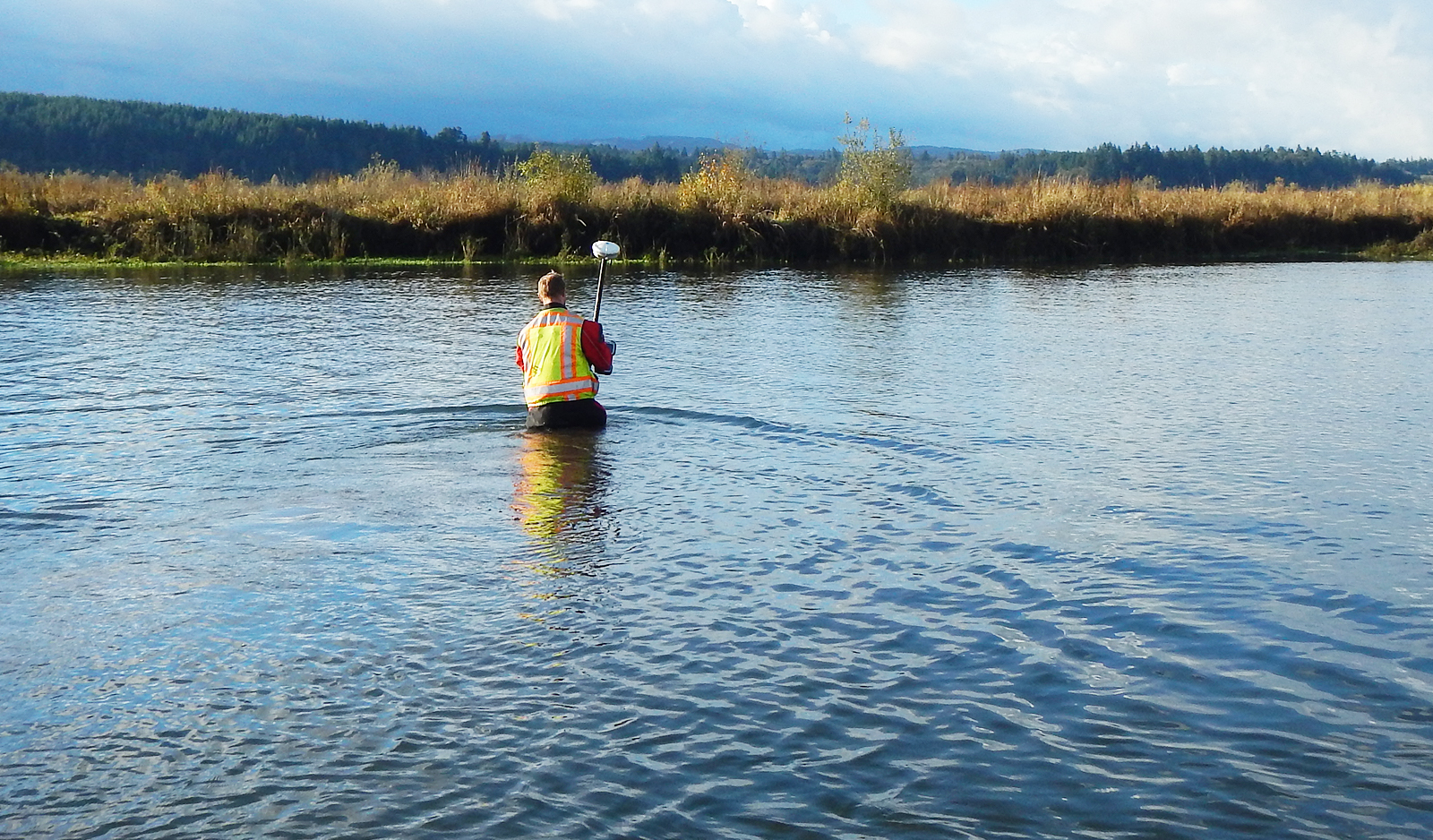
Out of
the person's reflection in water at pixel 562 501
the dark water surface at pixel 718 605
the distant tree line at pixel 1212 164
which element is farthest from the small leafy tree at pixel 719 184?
the distant tree line at pixel 1212 164

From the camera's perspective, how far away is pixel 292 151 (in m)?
138

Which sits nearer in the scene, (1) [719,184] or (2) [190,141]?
(1) [719,184]

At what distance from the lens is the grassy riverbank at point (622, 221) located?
36.2 metres

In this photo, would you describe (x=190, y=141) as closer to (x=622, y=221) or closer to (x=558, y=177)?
(x=558, y=177)

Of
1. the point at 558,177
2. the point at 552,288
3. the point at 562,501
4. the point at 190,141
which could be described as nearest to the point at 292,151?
the point at 190,141

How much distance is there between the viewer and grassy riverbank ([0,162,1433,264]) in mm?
36188

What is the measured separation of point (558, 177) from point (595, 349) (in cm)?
2646

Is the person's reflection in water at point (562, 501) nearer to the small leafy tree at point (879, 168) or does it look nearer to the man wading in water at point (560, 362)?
the man wading in water at point (560, 362)

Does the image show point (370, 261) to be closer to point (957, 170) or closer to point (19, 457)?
point (19, 457)

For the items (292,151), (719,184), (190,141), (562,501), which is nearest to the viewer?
(562,501)

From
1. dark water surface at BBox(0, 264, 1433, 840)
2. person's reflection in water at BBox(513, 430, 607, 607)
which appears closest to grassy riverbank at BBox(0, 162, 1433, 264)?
dark water surface at BBox(0, 264, 1433, 840)

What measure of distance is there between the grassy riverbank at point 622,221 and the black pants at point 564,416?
24247 mm

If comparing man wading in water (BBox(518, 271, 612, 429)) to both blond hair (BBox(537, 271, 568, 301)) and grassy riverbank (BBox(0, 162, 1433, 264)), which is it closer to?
blond hair (BBox(537, 271, 568, 301))

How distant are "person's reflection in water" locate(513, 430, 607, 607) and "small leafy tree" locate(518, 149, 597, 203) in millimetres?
25918
